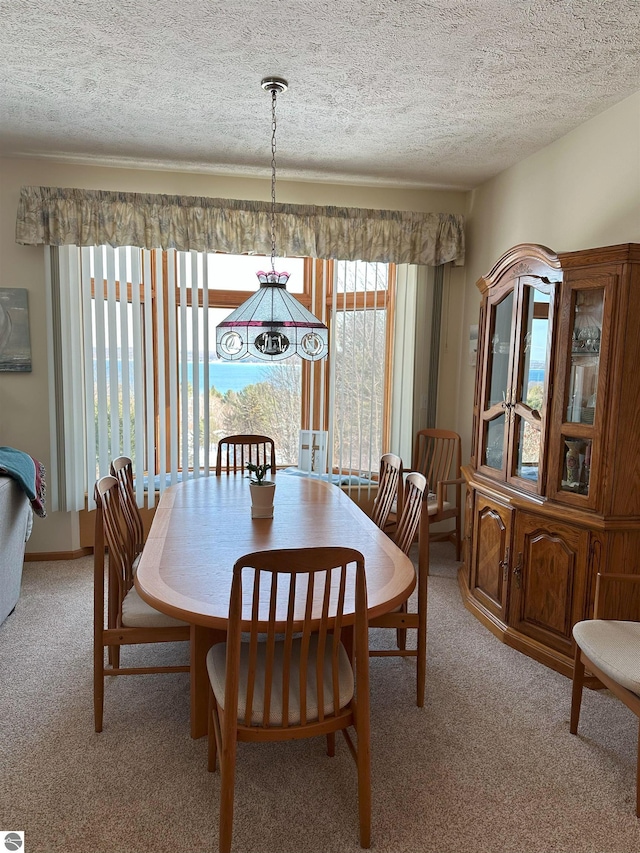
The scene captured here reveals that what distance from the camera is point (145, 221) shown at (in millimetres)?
3953

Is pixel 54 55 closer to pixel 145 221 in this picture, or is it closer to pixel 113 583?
pixel 145 221

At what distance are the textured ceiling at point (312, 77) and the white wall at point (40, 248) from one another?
14 cm

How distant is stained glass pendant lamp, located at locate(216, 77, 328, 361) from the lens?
8.52ft

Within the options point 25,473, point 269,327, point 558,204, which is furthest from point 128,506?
point 558,204

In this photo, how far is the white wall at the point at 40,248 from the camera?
154 inches

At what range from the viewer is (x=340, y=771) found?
6.97 feet

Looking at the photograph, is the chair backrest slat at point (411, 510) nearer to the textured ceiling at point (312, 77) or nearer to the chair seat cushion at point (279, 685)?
the chair seat cushion at point (279, 685)

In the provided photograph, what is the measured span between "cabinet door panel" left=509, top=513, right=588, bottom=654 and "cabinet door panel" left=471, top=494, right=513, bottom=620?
0.09 meters

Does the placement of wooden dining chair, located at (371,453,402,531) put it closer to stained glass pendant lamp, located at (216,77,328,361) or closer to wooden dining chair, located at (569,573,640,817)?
stained glass pendant lamp, located at (216,77,328,361)

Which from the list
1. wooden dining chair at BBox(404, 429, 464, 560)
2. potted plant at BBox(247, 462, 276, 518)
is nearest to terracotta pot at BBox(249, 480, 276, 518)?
potted plant at BBox(247, 462, 276, 518)

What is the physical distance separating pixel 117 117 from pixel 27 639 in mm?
2812

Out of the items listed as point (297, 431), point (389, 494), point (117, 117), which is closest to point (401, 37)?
point (117, 117)

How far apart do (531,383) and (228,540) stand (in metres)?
1.74

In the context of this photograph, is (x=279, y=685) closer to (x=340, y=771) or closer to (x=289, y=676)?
(x=289, y=676)
